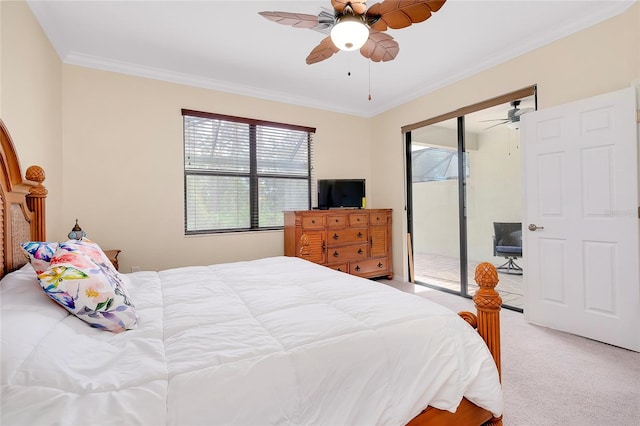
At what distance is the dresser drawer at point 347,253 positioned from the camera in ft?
13.4

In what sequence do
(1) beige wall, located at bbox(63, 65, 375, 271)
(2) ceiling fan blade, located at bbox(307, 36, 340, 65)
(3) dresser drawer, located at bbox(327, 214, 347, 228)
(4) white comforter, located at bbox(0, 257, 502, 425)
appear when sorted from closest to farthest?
(4) white comforter, located at bbox(0, 257, 502, 425) < (2) ceiling fan blade, located at bbox(307, 36, 340, 65) < (1) beige wall, located at bbox(63, 65, 375, 271) < (3) dresser drawer, located at bbox(327, 214, 347, 228)

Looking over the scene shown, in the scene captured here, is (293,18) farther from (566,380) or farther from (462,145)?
(566,380)

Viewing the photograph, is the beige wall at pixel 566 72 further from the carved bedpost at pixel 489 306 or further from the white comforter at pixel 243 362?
the white comforter at pixel 243 362

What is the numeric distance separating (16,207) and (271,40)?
2355 mm

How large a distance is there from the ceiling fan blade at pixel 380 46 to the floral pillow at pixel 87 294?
2084 millimetres

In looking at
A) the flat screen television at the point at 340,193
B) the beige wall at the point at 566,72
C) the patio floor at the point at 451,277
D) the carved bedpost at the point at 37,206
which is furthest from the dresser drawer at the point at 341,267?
the carved bedpost at the point at 37,206

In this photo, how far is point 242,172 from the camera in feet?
13.3

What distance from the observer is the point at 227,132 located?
392 centimetres

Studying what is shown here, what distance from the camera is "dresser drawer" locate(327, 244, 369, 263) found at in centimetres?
409

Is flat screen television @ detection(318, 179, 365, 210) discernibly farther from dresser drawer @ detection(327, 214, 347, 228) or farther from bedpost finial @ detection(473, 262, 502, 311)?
bedpost finial @ detection(473, 262, 502, 311)

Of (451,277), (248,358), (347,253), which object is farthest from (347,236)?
(248,358)

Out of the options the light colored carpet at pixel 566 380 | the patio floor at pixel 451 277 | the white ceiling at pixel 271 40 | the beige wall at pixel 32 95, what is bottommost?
the light colored carpet at pixel 566 380

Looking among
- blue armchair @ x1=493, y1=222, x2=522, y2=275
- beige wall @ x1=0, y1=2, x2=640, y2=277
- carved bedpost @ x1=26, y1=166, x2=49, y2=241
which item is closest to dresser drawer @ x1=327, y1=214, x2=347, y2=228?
beige wall @ x1=0, y1=2, x2=640, y2=277

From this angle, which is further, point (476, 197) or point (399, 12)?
point (476, 197)
